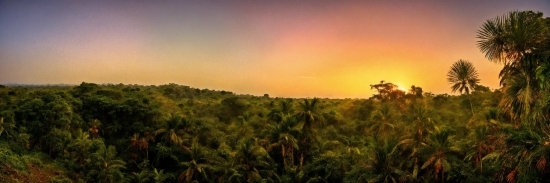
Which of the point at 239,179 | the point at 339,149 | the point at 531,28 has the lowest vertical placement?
the point at 239,179

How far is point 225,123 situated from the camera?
54781 millimetres

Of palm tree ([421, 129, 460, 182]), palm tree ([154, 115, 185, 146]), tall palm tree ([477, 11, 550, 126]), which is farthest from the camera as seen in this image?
palm tree ([154, 115, 185, 146])

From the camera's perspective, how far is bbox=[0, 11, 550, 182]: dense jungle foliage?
14469mm

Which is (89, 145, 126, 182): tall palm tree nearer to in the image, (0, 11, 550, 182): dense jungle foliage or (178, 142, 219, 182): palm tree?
(0, 11, 550, 182): dense jungle foliage

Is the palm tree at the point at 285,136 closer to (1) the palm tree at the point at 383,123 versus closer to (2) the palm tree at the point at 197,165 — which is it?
(2) the palm tree at the point at 197,165

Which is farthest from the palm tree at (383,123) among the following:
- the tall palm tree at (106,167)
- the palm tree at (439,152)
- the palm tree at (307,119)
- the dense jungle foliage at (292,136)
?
the tall palm tree at (106,167)

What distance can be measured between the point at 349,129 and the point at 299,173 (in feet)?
51.3

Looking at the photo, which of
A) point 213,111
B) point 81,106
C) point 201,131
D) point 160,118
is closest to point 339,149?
point 201,131

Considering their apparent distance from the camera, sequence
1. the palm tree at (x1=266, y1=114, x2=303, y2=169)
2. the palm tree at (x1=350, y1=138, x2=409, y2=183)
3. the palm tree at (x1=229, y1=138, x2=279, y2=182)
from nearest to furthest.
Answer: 1. the palm tree at (x1=350, y1=138, x2=409, y2=183)
2. the palm tree at (x1=229, y1=138, x2=279, y2=182)
3. the palm tree at (x1=266, y1=114, x2=303, y2=169)

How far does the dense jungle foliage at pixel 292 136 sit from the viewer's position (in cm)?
1447

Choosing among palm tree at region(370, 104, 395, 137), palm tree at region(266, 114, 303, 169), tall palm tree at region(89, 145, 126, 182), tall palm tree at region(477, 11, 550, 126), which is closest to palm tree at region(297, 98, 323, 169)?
palm tree at region(266, 114, 303, 169)

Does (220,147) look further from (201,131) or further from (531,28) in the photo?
(531,28)

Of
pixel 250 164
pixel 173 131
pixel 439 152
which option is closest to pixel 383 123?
pixel 250 164

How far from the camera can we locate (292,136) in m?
37.6
